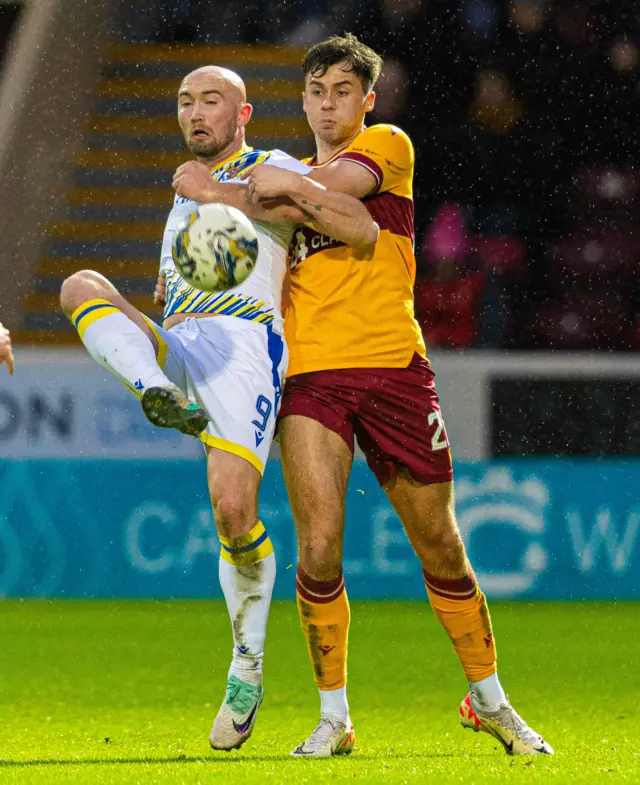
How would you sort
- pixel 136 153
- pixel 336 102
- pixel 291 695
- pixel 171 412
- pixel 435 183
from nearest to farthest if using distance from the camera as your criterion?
pixel 171 412, pixel 336 102, pixel 291 695, pixel 435 183, pixel 136 153

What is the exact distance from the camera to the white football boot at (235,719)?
4051 millimetres

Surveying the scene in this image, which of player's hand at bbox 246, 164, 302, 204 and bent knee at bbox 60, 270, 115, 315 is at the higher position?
player's hand at bbox 246, 164, 302, 204

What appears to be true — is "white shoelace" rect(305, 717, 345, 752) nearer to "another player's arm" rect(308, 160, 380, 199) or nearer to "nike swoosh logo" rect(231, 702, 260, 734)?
"nike swoosh logo" rect(231, 702, 260, 734)

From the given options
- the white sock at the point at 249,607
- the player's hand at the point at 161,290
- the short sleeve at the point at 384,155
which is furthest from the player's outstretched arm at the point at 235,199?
the white sock at the point at 249,607

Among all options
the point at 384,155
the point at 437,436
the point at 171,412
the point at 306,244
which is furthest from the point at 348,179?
the point at 171,412

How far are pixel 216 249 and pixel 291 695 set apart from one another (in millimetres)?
2009

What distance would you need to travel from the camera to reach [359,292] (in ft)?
14.0

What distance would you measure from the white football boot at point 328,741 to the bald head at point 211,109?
1671 millimetres

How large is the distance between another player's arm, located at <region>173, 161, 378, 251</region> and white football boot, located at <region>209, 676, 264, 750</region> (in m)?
Result: 1.26

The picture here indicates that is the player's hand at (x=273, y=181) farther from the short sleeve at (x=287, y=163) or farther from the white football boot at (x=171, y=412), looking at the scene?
the white football boot at (x=171, y=412)

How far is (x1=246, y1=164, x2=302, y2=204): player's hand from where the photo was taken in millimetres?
4066

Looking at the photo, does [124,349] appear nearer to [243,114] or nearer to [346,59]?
[243,114]

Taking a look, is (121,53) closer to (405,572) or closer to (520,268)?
(520,268)

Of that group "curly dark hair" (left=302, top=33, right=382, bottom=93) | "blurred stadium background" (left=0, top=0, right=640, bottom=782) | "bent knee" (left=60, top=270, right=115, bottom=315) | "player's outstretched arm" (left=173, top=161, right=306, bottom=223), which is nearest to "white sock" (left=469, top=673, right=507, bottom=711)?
"player's outstretched arm" (left=173, top=161, right=306, bottom=223)
